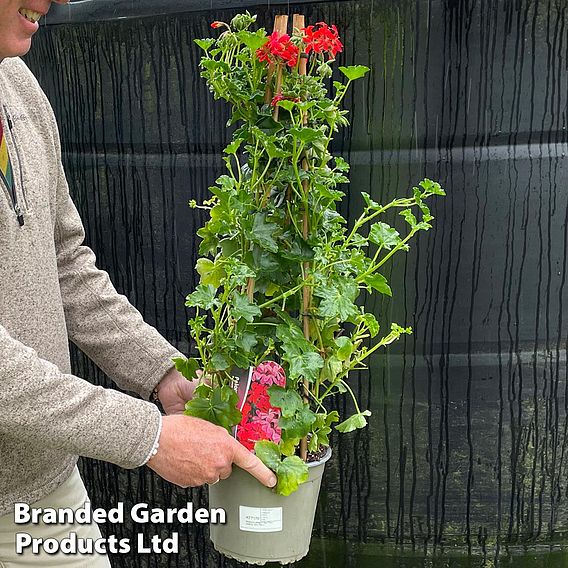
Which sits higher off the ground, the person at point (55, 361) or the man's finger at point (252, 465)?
the person at point (55, 361)

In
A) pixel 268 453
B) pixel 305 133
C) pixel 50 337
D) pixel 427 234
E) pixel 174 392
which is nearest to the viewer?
pixel 305 133

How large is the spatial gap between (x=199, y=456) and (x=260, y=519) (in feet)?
0.54

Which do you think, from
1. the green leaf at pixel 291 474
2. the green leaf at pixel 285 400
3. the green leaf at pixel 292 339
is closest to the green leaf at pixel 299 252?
the green leaf at pixel 292 339

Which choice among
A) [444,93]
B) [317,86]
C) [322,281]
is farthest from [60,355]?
[444,93]

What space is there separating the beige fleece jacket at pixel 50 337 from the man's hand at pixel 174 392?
0.8 inches

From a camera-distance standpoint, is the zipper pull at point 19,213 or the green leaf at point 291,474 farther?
the zipper pull at point 19,213

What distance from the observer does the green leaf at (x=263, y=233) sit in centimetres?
142

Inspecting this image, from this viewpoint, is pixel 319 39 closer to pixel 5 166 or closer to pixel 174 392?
pixel 5 166

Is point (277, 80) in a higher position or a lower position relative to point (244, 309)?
higher

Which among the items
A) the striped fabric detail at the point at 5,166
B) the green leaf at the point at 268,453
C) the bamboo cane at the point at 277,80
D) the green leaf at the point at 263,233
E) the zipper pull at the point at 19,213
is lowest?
the green leaf at the point at 268,453

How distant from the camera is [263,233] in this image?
1430mm

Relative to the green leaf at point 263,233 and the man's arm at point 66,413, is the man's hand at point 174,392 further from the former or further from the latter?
the green leaf at point 263,233

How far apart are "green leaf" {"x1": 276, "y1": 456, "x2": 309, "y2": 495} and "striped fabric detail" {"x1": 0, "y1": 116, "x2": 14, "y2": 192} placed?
0.63m

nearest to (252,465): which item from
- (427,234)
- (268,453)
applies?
(268,453)
